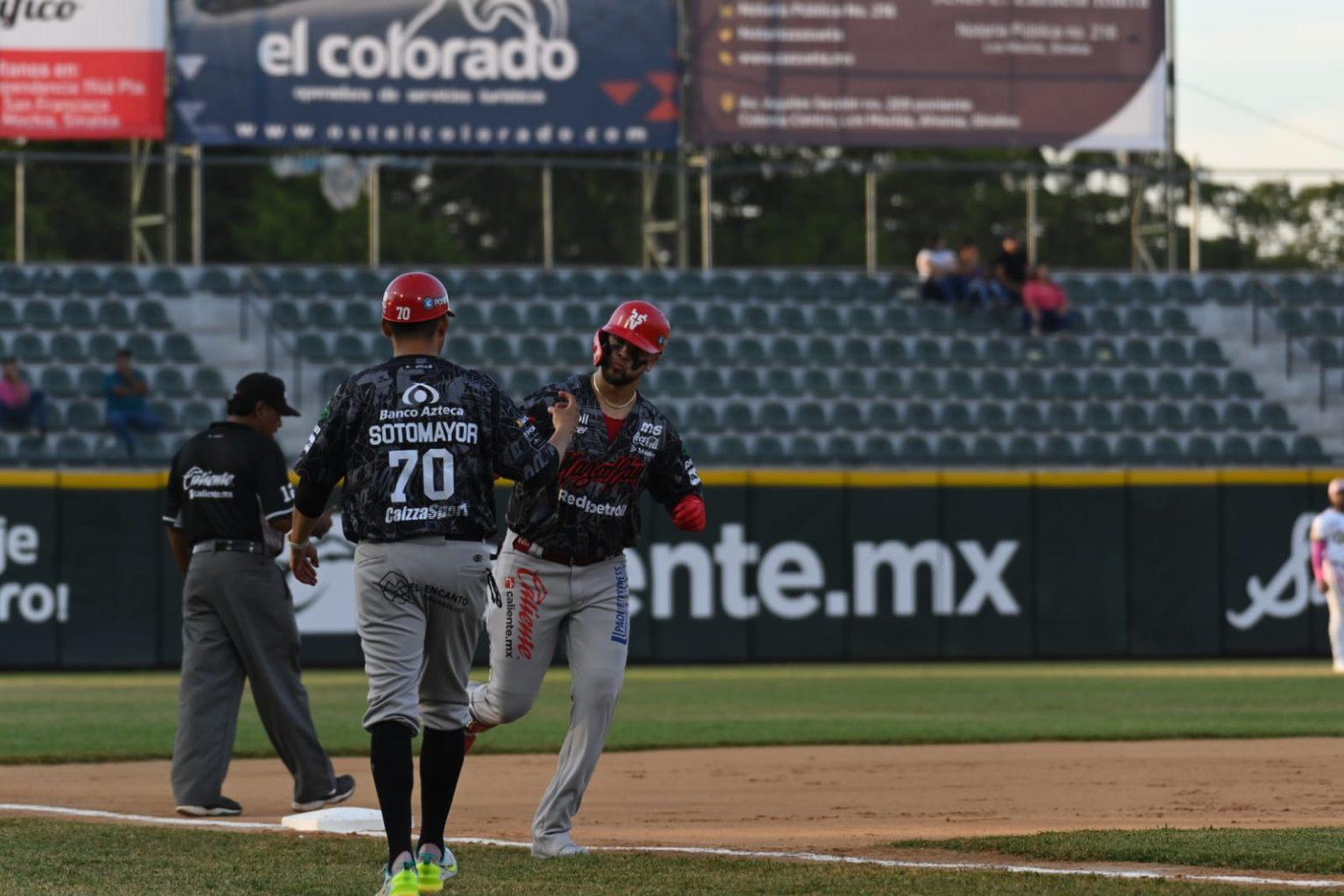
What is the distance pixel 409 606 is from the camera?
668 centimetres

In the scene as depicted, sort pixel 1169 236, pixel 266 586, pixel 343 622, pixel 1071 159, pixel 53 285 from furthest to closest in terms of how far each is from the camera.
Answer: pixel 1071 159 < pixel 1169 236 < pixel 53 285 < pixel 343 622 < pixel 266 586

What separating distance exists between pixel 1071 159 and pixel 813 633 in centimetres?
1896

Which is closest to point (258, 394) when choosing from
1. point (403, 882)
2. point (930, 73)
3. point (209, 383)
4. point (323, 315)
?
point (403, 882)

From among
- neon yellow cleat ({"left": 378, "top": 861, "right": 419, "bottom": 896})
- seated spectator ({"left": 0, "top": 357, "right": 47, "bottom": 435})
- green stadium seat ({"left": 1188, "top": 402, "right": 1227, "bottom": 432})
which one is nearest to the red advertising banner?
seated spectator ({"left": 0, "top": 357, "right": 47, "bottom": 435})

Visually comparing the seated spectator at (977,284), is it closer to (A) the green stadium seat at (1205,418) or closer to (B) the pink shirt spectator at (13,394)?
(A) the green stadium seat at (1205,418)

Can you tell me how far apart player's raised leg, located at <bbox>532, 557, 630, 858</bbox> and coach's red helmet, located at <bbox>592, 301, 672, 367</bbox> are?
820 mm

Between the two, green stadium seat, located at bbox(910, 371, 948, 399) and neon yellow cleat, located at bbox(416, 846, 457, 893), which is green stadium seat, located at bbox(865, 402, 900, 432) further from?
neon yellow cleat, located at bbox(416, 846, 457, 893)

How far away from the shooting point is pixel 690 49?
83.8 feet

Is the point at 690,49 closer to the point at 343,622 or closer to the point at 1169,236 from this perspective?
the point at 1169,236

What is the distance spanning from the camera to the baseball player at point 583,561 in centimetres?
746

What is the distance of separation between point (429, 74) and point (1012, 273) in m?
7.45

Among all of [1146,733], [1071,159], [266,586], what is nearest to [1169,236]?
[1071,159]

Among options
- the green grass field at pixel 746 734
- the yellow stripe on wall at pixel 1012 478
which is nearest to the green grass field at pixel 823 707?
the green grass field at pixel 746 734

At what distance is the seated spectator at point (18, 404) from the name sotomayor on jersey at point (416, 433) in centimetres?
1604
